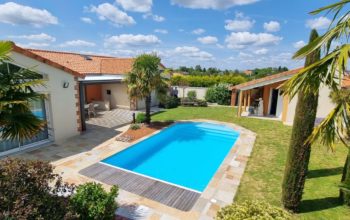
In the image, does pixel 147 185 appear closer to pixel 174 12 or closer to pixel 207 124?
pixel 207 124

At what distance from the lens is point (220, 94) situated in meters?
31.1

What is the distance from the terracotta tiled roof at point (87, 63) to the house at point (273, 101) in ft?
46.0

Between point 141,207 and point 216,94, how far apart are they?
26254 millimetres

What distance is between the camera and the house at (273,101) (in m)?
18.8

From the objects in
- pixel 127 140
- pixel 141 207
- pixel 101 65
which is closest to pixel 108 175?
pixel 141 207

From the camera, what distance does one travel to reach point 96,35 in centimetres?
2552

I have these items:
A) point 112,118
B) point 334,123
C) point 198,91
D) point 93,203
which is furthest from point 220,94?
point 334,123

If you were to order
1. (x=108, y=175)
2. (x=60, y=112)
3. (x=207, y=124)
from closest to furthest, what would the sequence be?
(x=108, y=175)
(x=60, y=112)
(x=207, y=124)

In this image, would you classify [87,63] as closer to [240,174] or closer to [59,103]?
[59,103]

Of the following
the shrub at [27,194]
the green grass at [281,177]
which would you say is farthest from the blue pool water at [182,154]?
the shrub at [27,194]

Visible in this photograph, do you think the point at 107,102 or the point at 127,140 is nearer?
the point at 127,140

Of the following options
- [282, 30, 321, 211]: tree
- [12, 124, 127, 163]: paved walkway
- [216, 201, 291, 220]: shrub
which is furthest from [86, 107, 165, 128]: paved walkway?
[216, 201, 291, 220]: shrub

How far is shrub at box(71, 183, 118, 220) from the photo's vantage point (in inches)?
205

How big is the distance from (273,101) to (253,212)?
68.4ft
